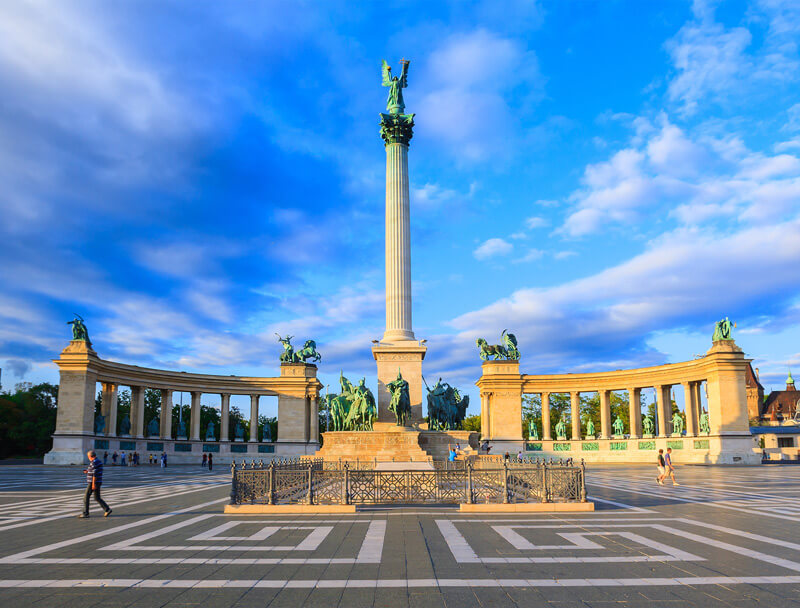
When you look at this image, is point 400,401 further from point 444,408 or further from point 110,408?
point 110,408

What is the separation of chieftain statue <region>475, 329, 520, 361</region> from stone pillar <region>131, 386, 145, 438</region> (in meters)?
43.3

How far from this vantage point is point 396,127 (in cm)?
4800

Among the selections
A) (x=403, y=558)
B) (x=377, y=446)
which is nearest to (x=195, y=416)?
(x=377, y=446)

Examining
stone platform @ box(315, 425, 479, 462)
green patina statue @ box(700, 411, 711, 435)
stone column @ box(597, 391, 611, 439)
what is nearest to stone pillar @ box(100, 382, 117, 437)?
stone platform @ box(315, 425, 479, 462)

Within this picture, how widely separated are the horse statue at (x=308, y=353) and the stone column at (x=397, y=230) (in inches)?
1648

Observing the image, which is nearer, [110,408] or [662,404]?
[110,408]

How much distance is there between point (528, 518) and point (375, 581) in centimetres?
907

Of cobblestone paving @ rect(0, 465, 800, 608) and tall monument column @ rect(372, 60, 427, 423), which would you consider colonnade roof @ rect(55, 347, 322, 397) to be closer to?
tall monument column @ rect(372, 60, 427, 423)

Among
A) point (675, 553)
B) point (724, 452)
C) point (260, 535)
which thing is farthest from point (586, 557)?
point (724, 452)

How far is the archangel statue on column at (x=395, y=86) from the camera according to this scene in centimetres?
4931

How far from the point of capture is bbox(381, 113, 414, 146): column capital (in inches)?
1891

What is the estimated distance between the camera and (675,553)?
1196cm

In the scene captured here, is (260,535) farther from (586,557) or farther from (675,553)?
(675,553)

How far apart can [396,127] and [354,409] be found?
2293 centimetres
